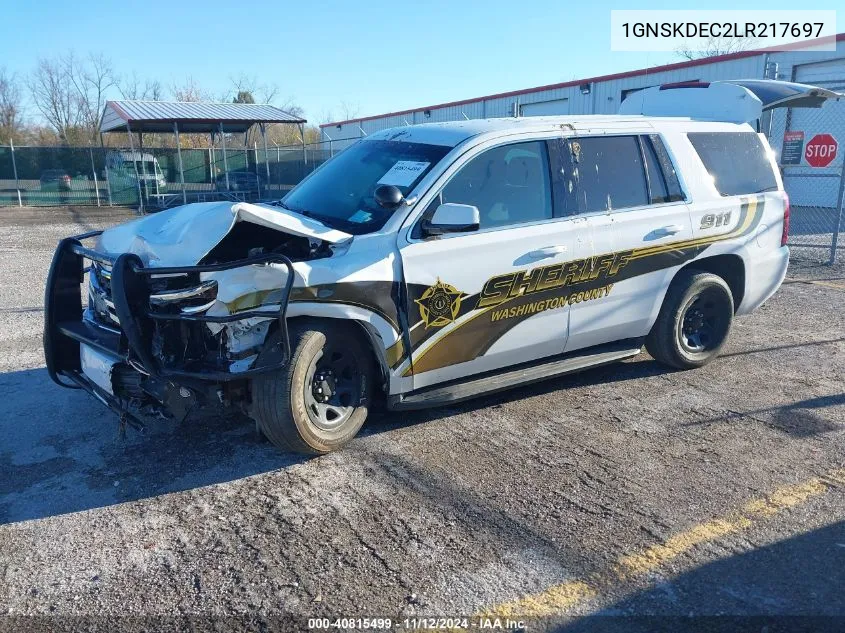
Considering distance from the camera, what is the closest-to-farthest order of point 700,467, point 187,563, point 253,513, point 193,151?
1. point 187,563
2. point 253,513
3. point 700,467
4. point 193,151

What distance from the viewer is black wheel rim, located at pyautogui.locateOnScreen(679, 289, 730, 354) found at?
242 inches

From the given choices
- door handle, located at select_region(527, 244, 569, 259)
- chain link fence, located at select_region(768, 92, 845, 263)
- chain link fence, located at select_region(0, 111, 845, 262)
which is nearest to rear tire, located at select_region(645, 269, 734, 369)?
door handle, located at select_region(527, 244, 569, 259)

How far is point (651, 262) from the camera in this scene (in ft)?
18.4

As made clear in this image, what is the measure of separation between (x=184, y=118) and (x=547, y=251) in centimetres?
2233

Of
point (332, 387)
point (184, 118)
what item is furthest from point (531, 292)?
point (184, 118)

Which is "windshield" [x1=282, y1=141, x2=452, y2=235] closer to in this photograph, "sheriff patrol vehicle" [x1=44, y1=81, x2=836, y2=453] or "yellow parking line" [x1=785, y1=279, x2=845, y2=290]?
"sheriff patrol vehicle" [x1=44, y1=81, x2=836, y2=453]

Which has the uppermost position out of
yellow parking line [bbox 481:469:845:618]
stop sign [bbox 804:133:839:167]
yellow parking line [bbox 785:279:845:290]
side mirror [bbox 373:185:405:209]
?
stop sign [bbox 804:133:839:167]

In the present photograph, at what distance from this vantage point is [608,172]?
5.42 m

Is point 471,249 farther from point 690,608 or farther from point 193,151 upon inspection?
point 193,151

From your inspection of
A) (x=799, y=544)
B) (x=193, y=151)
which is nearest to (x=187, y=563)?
(x=799, y=544)

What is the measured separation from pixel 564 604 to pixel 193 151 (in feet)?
90.7

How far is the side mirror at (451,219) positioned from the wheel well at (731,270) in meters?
2.66

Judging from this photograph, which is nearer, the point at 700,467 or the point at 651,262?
the point at 700,467

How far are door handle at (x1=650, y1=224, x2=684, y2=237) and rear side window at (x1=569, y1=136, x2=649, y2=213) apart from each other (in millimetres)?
239
